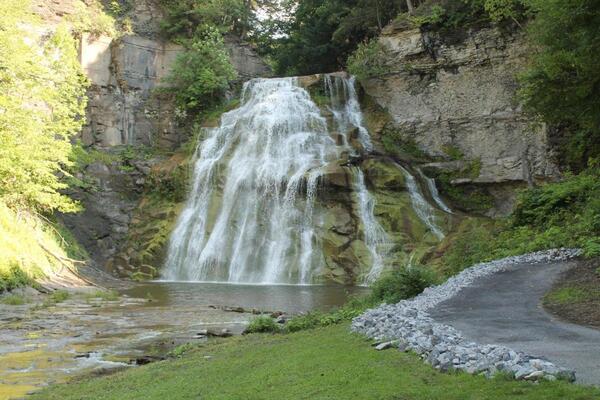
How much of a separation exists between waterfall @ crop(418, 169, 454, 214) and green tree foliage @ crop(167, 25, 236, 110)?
15331mm

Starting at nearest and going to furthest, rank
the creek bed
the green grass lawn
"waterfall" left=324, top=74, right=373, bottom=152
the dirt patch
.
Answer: the green grass lawn < the dirt patch < the creek bed < "waterfall" left=324, top=74, right=373, bottom=152

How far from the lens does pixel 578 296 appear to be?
34.7 ft

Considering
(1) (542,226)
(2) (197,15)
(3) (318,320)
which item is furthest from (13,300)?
(2) (197,15)

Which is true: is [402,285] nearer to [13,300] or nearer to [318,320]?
[318,320]

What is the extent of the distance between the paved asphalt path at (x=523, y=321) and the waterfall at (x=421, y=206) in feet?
41.7

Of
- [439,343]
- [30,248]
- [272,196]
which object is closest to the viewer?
[439,343]

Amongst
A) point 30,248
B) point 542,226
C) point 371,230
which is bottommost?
point 30,248

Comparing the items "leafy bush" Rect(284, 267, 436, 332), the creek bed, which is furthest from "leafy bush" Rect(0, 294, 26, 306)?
"leafy bush" Rect(284, 267, 436, 332)

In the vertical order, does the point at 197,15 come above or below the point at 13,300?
above

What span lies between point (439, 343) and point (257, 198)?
2304 cm

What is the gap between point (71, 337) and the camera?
12531mm

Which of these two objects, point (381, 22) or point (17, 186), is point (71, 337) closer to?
point (17, 186)

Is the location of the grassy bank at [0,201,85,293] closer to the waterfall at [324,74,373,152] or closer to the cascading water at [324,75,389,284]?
the cascading water at [324,75,389,284]

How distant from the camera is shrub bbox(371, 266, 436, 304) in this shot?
13.1 meters
